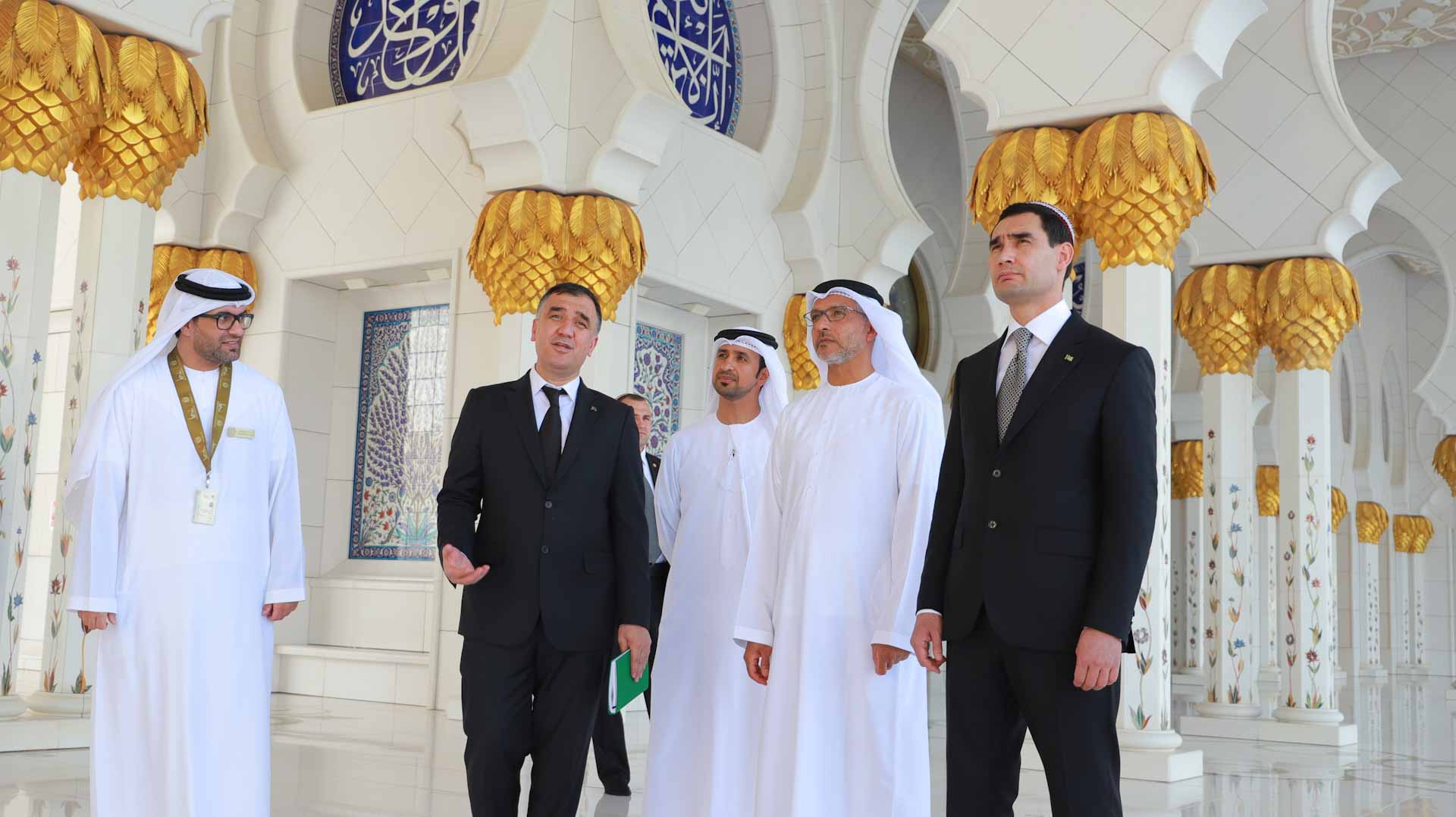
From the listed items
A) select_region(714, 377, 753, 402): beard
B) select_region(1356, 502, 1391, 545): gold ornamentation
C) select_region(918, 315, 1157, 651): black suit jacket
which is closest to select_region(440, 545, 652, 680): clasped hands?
select_region(918, 315, 1157, 651): black suit jacket

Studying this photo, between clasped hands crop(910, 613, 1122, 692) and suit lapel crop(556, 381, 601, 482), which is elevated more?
suit lapel crop(556, 381, 601, 482)

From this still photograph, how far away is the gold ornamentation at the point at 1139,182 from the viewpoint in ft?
15.9

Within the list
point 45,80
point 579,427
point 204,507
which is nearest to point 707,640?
point 579,427

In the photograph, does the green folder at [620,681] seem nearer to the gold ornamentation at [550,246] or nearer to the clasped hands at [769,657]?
the clasped hands at [769,657]

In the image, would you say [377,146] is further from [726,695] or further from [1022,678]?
[1022,678]

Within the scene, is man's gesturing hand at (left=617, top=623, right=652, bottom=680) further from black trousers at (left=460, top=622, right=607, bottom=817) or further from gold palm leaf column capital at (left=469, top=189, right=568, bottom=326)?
gold palm leaf column capital at (left=469, top=189, right=568, bottom=326)

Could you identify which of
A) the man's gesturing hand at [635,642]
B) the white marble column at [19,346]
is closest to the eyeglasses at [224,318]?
the man's gesturing hand at [635,642]

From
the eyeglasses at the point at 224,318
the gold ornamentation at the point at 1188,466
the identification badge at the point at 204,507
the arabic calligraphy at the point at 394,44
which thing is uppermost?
the arabic calligraphy at the point at 394,44

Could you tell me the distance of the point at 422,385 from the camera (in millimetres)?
7441

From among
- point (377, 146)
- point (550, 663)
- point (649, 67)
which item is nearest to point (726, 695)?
point (550, 663)

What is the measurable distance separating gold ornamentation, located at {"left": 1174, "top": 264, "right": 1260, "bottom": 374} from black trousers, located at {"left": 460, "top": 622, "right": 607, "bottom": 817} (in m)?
5.50

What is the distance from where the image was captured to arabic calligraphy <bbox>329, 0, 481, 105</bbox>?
7.25 meters

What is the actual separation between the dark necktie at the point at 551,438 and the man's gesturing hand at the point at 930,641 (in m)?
0.98

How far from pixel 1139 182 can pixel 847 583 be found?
2.88 meters
